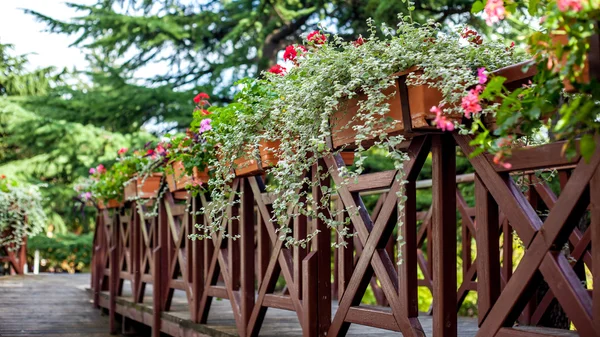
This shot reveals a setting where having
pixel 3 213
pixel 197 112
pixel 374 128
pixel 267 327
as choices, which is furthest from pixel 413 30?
pixel 3 213

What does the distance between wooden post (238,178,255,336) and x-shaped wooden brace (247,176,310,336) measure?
10cm

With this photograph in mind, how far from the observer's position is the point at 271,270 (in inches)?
141

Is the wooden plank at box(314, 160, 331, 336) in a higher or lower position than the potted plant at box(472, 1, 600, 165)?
lower

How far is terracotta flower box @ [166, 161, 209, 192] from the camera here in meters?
4.34

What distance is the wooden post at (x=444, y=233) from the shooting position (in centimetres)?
233

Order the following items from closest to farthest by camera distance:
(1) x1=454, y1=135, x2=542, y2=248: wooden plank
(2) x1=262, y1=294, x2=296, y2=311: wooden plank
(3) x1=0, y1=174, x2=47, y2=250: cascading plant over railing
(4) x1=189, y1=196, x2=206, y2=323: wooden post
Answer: (1) x1=454, y1=135, x2=542, y2=248: wooden plank < (2) x1=262, y1=294, x2=296, y2=311: wooden plank < (4) x1=189, y1=196, x2=206, y2=323: wooden post < (3) x1=0, y1=174, x2=47, y2=250: cascading plant over railing

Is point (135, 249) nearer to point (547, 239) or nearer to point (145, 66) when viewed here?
point (547, 239)

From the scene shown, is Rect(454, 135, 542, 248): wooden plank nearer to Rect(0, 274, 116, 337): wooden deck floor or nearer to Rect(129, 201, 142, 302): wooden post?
Rect(129, 201, 142, 302): wooden post

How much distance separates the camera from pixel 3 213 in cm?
1086

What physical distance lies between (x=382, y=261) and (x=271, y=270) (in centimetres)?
104

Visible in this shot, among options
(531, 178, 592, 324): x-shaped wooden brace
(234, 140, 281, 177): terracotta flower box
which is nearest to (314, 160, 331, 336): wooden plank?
(234, 140, 281, 177): terracotta flower box

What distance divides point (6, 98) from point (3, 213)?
19.2ft

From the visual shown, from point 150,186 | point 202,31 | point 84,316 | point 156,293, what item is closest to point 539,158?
point 156,293

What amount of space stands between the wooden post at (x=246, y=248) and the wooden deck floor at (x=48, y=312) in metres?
2.97
